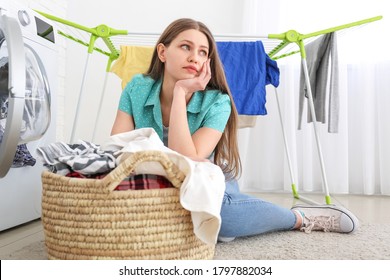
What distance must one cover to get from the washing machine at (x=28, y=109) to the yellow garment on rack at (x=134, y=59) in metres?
0.35

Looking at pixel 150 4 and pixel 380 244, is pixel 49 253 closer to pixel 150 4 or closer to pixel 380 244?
pixel 380 244

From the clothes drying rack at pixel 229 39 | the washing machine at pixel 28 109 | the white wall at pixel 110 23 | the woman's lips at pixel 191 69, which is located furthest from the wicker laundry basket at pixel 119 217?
the white wall at pixel 110 23

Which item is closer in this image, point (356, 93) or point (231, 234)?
point (231, 234)

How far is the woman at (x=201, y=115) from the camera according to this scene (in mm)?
1180

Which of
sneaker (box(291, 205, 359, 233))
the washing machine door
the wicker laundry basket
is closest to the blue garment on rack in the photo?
sneaker (box(291, 205, 359, 233))

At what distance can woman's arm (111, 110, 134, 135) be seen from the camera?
4.27 ft

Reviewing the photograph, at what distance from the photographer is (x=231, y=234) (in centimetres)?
120

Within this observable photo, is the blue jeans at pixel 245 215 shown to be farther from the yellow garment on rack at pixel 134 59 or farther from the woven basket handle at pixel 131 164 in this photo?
the yellow garment on rack at pixel 134 59

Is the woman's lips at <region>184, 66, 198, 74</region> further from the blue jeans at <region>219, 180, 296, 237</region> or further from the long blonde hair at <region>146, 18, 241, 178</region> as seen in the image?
the blue jeans at <region>219, 180, 296, 237</region>

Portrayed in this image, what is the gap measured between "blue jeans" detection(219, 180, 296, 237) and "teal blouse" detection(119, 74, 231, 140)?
0.21 meters

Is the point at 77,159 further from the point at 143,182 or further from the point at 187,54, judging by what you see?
the point at 187,54
